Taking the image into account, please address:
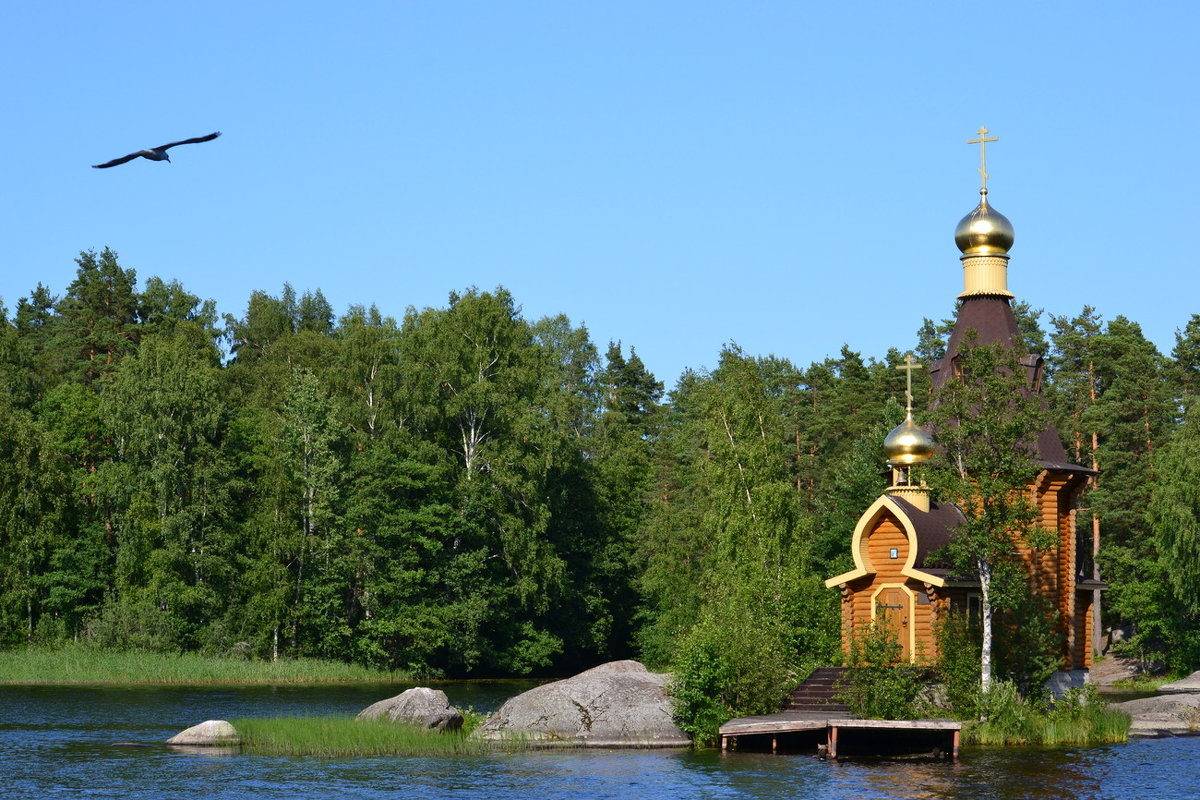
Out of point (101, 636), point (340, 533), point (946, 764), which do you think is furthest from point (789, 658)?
point (101, 636)

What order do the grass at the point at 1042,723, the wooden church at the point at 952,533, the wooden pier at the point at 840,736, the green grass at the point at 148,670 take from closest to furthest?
the wooden pier at the point at 840,736 < the grass at the point at 1042,723 < the wooden church at the point at 952,533 < the green grass at the point at 148,670

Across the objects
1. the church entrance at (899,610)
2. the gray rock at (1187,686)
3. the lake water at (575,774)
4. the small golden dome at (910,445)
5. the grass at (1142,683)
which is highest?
the small golden dome at (910,445)

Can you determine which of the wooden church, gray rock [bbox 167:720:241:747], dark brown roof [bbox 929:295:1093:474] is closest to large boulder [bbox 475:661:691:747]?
the wooden church

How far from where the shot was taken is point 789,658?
39.0 meters

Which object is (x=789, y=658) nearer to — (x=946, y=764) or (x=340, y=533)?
(x=946, y=764)

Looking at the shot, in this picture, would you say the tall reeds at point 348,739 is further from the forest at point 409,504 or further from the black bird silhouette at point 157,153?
the forest at point 409,504

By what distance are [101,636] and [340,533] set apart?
9.53m

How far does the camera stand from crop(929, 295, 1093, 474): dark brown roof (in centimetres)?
4019

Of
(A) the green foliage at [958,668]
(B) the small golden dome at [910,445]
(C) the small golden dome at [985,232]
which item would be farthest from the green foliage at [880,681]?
(C) the small golden dome at [985,232]

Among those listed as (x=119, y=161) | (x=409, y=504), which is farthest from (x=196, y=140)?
(x=409, y=504)

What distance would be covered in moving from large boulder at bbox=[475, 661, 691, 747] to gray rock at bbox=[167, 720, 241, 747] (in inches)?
204

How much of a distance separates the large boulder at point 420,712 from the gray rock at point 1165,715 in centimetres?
1601

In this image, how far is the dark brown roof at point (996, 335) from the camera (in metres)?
40.2

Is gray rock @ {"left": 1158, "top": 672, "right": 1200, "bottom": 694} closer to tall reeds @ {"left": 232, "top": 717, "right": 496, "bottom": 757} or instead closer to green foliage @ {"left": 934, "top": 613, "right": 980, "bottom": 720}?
green foliage @ {"left": 934, "top": 613, "right": 980, "bottom": 720}
